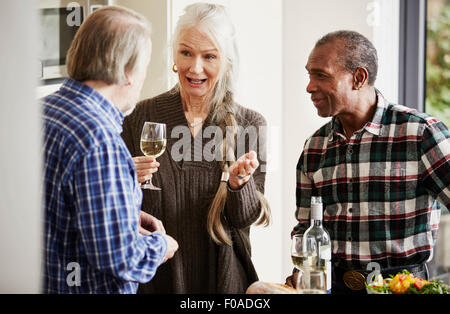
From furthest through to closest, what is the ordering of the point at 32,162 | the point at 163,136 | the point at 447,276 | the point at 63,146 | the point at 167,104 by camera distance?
the point at 447,276 → the point at 167,104 → the point at 163,136 → the point at 63,146 → the point at 32,162

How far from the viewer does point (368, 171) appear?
2.10m

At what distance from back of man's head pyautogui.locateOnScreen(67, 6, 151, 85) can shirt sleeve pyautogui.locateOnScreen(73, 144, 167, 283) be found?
0.24 metres

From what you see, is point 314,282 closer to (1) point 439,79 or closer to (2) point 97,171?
(2) point 97,171

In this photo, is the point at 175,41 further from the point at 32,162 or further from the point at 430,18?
the point at 430,18

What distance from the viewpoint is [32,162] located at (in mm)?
1171

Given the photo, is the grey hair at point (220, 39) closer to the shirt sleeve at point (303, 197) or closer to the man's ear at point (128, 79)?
the shirt sleeve at point (303, 197)

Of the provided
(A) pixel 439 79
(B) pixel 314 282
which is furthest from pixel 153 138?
(A) pixel 439 79

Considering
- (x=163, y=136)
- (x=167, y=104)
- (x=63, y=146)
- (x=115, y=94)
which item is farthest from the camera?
(x=167, y=104)

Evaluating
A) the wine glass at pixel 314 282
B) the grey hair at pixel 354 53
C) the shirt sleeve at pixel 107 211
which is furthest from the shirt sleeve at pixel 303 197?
the shirt sleeve at pixel 107 211

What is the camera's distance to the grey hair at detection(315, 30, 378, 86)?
2.13 m

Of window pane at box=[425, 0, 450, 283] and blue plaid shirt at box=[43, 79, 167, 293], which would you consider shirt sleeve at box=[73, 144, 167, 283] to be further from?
window pane at box=[425, 0, 450, 283]
